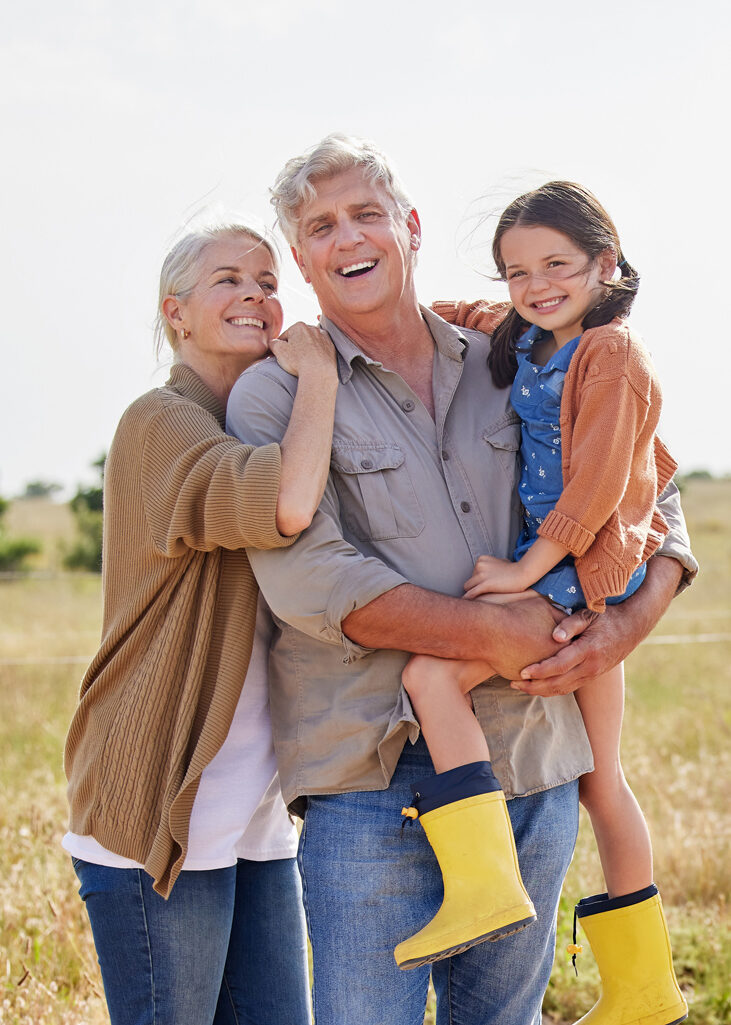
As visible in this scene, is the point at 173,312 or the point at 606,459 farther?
the point at 173,312

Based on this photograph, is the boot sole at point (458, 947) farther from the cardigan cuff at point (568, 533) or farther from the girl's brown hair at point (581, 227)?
the girl's brown hair at point (581, 227)

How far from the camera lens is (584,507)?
218cm

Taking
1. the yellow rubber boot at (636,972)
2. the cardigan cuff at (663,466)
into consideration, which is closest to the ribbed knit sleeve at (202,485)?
the cardigan cuff at (663,466)

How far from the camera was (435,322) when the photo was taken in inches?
98.7

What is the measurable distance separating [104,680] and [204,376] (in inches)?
29.3

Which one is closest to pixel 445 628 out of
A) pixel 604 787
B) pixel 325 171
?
pixel 604 787

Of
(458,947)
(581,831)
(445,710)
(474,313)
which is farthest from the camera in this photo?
(581,831)

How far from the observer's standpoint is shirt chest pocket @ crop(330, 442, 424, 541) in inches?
87.1

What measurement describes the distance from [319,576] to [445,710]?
0.37 m

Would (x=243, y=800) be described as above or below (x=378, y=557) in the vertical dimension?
below

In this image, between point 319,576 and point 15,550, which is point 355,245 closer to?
point 319,576

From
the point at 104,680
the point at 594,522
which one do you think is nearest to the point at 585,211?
the point at 594,522

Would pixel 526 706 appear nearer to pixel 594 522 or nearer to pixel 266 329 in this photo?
pixel 594 522

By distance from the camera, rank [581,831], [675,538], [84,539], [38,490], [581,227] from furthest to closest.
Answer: [38,490] < [84,539] < [581,831] < [675,538] < [581,227]
